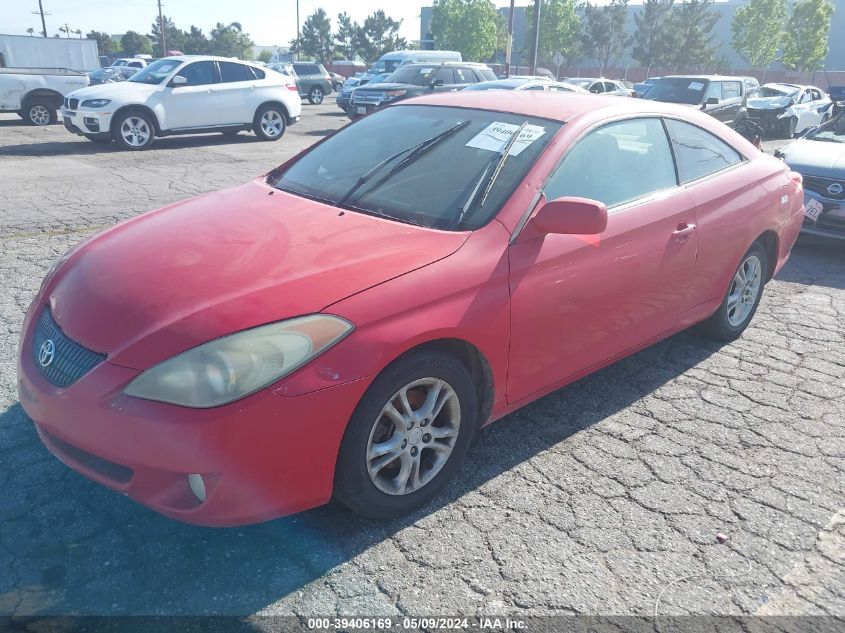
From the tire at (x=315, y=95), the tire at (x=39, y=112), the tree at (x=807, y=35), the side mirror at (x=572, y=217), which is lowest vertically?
the tire at (x=315, y=95)

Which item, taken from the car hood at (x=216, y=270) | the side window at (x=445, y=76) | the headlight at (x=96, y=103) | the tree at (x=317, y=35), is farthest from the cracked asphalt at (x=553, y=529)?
the tree at (x=317, y=35)

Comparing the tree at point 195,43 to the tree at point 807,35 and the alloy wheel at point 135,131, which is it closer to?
the tree at point 807,35

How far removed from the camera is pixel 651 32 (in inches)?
2515

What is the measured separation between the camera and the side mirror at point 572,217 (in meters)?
2.92

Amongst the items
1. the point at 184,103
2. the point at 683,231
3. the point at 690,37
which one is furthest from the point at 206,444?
the point at 690,37

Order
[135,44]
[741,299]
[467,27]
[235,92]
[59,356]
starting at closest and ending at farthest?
[59,356], [741,299], [235,92], [467,27], [135,44]

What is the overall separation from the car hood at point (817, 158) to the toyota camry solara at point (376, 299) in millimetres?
3576

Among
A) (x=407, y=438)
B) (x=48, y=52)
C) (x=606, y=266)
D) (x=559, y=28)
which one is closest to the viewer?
(x=407, y=438)

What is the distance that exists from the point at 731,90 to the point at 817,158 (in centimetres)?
1051

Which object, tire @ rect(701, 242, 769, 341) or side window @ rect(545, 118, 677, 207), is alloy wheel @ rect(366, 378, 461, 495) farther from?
tire @ rect(701, 242, 769, 341)

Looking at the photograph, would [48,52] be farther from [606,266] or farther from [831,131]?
[606,266]

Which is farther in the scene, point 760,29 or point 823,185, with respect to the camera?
point 760,29

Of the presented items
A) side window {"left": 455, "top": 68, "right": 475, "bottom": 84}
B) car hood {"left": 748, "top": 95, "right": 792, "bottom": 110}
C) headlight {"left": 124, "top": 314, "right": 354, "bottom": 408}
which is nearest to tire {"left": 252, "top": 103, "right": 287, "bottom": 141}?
side window {"left": 455, "top": 68, "right": 475, "bottom": 84}

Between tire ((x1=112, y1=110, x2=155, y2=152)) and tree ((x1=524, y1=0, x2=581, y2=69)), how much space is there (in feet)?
190
